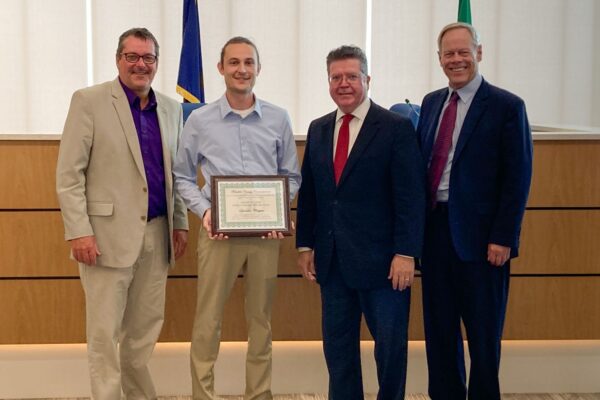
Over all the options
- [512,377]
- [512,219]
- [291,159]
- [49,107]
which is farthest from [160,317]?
[49,107]

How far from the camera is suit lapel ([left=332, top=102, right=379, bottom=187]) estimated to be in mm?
2744

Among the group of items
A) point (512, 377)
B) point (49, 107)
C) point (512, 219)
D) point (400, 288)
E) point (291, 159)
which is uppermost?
point (49, 107)

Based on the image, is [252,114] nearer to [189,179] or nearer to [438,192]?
[189,179]

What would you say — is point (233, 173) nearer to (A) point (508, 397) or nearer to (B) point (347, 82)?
(B) point (347, 82)

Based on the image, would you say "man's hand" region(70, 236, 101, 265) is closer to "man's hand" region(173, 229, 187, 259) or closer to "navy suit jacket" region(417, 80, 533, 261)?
"man's hand" region(173, 229, 187, 259)

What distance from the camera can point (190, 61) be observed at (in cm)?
503

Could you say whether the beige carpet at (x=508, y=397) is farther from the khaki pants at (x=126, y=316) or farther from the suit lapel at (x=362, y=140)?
the suit lapel at (x=362, y=140)

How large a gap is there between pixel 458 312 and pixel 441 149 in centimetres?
65

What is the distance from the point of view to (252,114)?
10.2 feet

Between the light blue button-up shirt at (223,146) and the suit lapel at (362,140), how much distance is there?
1.45 feet

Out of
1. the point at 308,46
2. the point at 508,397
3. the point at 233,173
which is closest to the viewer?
the point at 233,173

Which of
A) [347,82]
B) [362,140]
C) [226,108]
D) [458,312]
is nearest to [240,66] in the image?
[226,108]

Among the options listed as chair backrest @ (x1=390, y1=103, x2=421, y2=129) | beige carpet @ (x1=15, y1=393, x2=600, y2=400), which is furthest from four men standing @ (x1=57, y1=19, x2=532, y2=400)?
chair backrest @ (x1=390, y1=103, x2=421, y2=129)

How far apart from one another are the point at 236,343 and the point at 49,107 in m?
3.91
